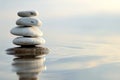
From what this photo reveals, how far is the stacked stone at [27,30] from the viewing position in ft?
44.3

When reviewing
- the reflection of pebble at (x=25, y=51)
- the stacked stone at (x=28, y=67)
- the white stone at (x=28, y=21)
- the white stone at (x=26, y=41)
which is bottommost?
the stacked stone at (x=28, y=67)

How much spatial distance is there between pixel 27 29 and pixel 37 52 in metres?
0.64

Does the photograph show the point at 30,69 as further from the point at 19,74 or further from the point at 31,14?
the point at 31,14

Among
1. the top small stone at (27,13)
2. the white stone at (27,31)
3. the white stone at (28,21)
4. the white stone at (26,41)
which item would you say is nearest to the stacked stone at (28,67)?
the white stone at (26,41)

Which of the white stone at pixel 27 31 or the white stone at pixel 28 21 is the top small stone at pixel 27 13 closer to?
the white stone at pixel 28 21

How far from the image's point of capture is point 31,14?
44.2ft

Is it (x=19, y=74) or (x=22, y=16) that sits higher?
(x=22, y=16)

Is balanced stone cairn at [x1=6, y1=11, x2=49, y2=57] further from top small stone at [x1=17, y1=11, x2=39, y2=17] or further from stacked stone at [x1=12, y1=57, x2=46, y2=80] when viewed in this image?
stacked stone at [x1=12, y1=57, x2=46, y2=80]

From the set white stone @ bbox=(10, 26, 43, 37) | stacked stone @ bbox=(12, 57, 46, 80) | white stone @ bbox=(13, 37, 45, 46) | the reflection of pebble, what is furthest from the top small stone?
stacked stone @ bbox=(12, 57, 46, 80)

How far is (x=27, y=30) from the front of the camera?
13.5m

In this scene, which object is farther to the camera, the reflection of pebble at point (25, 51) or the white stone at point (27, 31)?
the white stone at point (27, 31)

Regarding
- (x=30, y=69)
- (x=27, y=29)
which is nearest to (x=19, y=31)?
(x=27, y=29)

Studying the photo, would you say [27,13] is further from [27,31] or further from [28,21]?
[27,31]

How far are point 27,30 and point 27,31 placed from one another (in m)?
0.04
